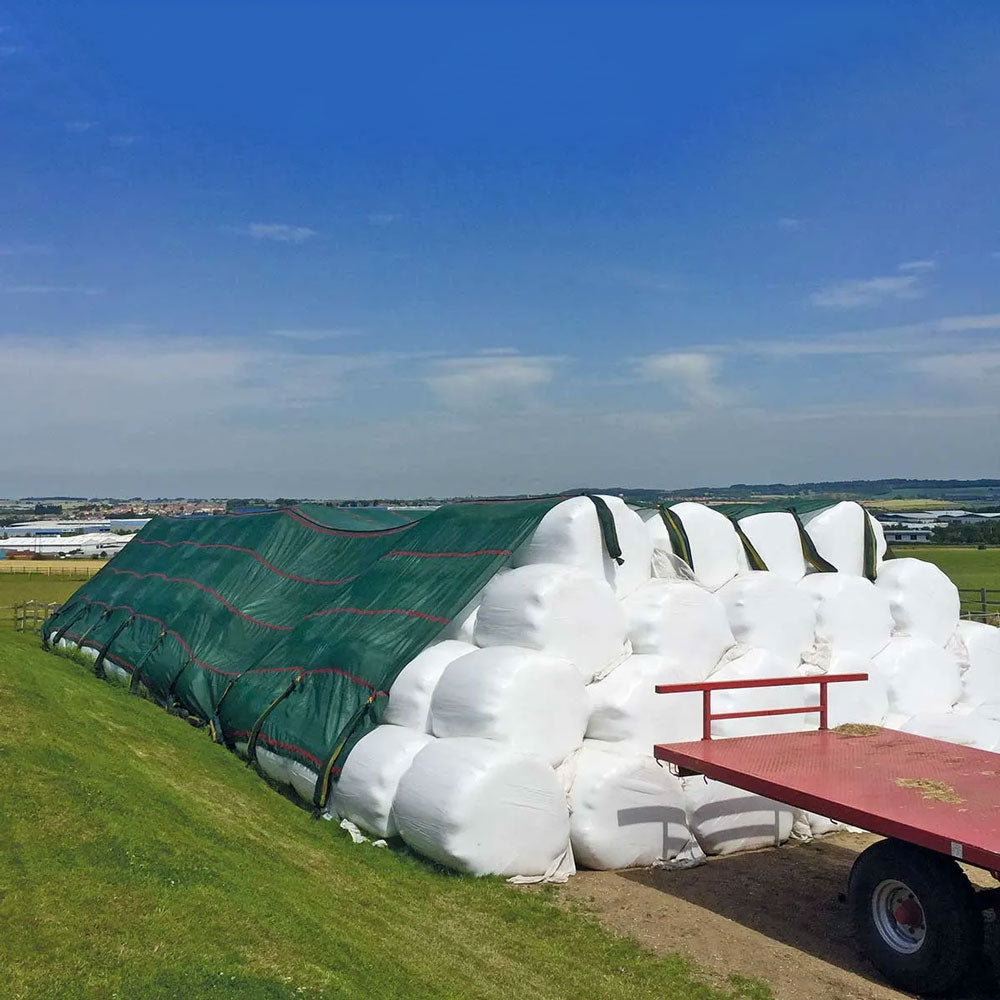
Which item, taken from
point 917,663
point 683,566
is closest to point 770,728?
point 683,566

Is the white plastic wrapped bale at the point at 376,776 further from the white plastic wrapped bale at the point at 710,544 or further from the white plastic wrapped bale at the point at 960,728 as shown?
the white plastic wrapped bale at the point at 960,728

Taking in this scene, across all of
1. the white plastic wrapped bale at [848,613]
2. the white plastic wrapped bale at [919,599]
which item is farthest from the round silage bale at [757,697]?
the white plastic wrapped bale at [919,599]

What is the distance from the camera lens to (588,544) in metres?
10.9

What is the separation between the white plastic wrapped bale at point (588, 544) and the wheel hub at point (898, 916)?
4.50m

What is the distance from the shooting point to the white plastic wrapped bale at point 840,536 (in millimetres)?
13461

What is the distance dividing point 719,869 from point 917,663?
4405 mm

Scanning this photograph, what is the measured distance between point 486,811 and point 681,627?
298 cm

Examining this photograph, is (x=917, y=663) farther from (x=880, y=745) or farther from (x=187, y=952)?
(x=187, y=952)

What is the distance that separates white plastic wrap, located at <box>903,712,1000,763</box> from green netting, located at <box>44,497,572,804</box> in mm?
4884

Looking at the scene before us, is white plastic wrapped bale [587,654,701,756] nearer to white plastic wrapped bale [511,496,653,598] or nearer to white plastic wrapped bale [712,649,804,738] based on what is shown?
white plastic wrapped bale [712,649,804,738]

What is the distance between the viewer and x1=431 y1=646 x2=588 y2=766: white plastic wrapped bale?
364 inches

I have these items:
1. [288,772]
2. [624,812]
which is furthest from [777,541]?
[288,772]

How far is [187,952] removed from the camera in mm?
5562

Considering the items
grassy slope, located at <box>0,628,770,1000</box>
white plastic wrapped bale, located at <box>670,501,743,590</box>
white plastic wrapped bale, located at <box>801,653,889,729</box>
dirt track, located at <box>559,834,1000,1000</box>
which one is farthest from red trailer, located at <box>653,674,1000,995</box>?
white plastic wrapped bale, located at <box>670,501,743,590</box>
